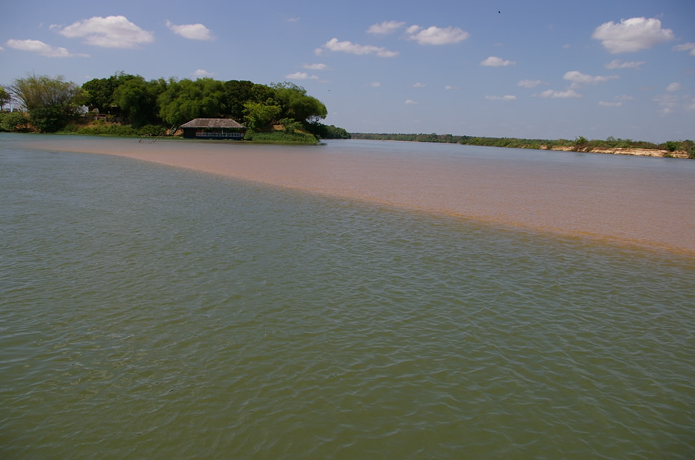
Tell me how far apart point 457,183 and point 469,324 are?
17.5 meters

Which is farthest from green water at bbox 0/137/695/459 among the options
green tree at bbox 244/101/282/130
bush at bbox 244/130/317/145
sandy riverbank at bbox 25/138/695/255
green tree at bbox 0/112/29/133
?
green tree at bbox 0/112/29/133

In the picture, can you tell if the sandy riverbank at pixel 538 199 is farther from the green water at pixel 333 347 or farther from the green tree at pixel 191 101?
the green tree at pixel 191 101

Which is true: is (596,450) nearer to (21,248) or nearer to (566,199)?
(21,248)

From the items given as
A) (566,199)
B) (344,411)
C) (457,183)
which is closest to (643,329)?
(344,411)

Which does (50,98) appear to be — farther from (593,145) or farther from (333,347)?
(593,145)

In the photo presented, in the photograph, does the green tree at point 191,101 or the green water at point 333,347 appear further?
the green tree at point 191,101

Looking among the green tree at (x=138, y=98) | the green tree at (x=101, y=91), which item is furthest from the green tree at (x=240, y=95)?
the green tree at (x=101, y=91)

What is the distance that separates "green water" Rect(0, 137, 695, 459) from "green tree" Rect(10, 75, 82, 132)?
6973 centimetres

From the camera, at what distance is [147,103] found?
2822 inches

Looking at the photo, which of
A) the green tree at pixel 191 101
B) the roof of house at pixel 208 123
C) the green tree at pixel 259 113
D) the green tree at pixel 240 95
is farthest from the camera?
the green tree at pixel 240 95

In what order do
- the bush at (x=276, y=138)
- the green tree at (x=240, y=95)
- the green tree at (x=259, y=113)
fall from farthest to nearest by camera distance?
the green tree at (x=240, y=95) < the green tree at (x=259, y=113) < the bush at (x=276, y=138)

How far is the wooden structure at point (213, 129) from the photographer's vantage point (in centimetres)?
6234

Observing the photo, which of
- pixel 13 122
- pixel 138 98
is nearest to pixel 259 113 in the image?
pixel 138 98

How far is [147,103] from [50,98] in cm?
1457
